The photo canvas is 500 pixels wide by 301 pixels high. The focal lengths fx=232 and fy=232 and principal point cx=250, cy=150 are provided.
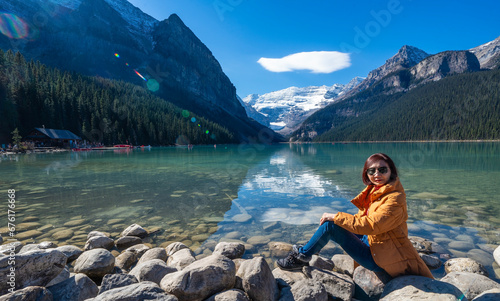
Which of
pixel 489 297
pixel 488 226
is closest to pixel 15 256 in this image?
pixel 489 297

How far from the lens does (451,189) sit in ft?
44.0

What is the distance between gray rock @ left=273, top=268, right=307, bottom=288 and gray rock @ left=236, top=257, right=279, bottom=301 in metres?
0.26

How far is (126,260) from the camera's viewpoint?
5582 mm

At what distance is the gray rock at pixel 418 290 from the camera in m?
2.89

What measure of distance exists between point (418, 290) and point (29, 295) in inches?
203

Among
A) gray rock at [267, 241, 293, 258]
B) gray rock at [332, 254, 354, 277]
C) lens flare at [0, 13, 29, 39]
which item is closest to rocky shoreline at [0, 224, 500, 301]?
gray rock at [332, 254, 354, 277]

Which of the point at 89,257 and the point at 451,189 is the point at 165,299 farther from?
the point at 451,189

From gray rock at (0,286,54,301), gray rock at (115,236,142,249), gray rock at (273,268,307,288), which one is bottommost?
gray rock at (115,236,142,249)

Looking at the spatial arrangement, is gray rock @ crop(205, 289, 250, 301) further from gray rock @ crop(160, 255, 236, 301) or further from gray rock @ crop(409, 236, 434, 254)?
gray rock @ crop(409, 236, 434, 254)

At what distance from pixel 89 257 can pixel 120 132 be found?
352ft

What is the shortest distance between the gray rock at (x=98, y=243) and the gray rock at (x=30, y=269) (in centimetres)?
284

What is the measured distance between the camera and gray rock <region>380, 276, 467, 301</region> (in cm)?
289

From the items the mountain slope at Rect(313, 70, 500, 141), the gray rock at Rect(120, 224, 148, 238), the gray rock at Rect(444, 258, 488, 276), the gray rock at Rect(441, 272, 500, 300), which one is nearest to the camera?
the gray rock at Rect(441, 272, 500, 300)

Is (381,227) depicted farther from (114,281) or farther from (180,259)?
(180,259)
